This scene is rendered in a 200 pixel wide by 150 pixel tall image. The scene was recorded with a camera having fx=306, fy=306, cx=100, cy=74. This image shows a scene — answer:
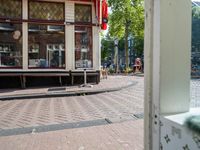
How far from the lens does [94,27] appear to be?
14430 mm

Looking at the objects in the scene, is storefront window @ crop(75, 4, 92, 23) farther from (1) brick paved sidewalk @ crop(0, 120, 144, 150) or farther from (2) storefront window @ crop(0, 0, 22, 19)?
(1) brick paved sidewalk @ crop(0, 120, 144, 150)

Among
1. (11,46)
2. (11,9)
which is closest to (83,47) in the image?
(11,46)

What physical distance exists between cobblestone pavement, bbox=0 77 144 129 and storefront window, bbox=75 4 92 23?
5708mm

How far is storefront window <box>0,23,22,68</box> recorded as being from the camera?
44.3ft

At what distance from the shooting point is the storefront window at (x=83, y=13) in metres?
14.3

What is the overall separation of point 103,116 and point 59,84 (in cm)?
730

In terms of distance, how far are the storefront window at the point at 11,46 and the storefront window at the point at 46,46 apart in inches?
18.9

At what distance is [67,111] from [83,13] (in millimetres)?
→ 7625

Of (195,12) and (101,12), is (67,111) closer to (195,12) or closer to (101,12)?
(195,12)

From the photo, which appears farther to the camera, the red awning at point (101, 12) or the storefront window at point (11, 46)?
the red awning at point (101, 12)

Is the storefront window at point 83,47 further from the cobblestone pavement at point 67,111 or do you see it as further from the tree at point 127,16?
the tree at point 127,16

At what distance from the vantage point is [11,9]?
13469mm

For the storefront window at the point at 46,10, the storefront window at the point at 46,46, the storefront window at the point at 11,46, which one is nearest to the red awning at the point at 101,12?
the storefront window at the point at 46,10

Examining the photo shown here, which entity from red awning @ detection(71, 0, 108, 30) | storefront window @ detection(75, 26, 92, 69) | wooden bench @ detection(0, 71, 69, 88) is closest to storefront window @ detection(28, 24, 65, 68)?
wooden bench @ detection(0, 71, 69, 88)
